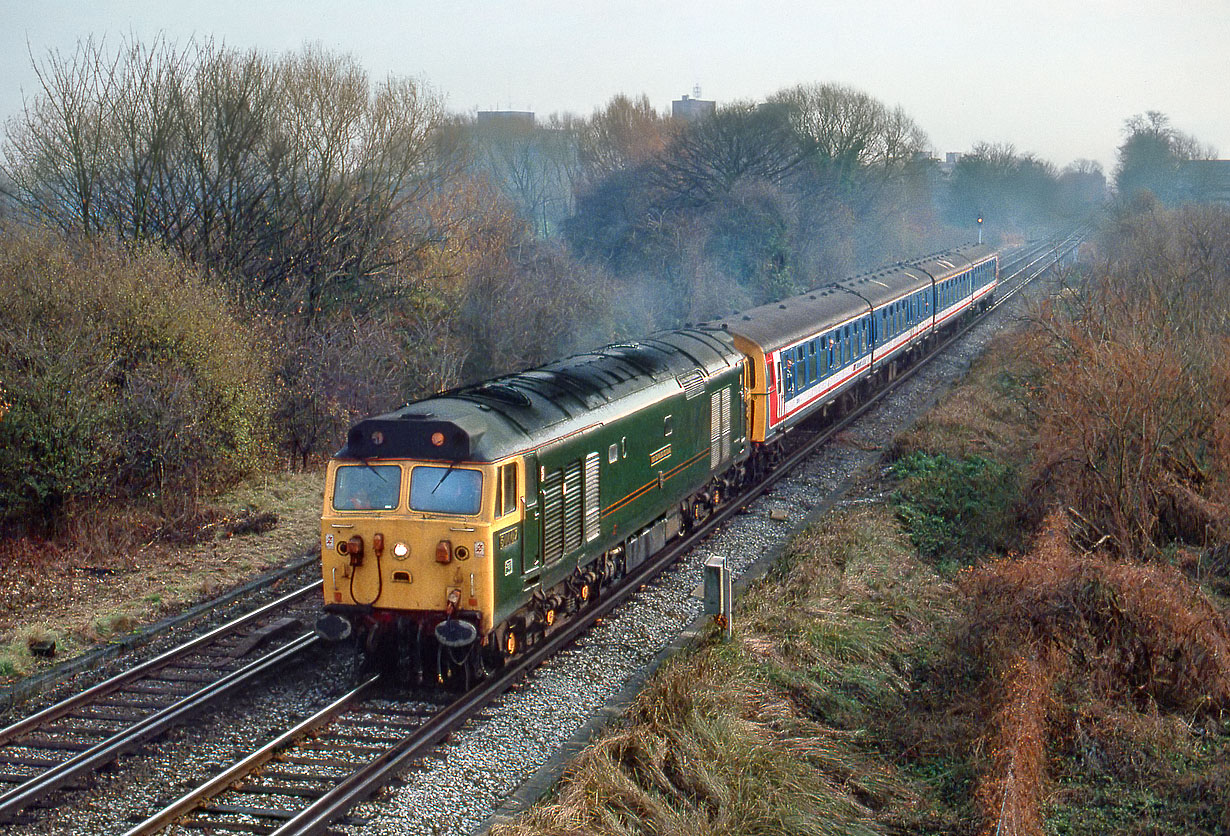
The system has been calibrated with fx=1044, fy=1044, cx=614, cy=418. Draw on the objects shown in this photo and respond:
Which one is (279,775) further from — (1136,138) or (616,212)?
(1136,138)

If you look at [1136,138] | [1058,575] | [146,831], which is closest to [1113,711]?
[1058,575]

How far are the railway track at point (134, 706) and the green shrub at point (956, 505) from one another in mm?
9189

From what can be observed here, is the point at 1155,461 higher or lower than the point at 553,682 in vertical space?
higher

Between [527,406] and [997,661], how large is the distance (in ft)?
18.0

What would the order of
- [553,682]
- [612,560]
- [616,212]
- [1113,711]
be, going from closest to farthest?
[1113,711], [553,682], [612,560], [616,212]

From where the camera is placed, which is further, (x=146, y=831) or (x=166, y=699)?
(x=166, y=699)

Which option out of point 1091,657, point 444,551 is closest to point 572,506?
point 444,551

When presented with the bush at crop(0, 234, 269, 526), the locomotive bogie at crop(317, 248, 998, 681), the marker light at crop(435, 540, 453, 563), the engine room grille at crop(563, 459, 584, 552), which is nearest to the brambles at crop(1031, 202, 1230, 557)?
the locomotive bogie at crop(317, 248, 998, 681)

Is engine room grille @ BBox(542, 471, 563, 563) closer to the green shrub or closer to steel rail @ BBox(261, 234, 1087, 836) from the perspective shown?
steel rail @ BBox(261, 234, 1087, 836)

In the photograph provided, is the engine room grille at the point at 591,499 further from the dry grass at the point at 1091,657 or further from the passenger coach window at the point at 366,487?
the dry grass at the point at 1091,657

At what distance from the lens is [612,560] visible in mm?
13062

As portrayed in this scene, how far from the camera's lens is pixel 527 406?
10938mm

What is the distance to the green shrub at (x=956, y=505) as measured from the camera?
15.7 meters

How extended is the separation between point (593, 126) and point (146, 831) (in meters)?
57.3
